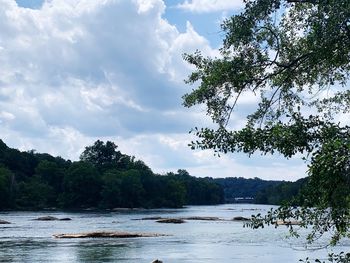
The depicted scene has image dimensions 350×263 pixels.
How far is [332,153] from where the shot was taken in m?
6.81

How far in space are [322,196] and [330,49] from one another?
7.35 ft

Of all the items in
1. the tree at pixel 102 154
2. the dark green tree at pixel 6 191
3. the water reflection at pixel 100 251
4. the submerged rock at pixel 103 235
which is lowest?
the water reflection at pixel 100 251

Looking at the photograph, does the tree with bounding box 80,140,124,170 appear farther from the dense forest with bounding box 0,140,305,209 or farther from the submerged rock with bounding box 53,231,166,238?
the submerged rock with bounding box 53,231,166,238

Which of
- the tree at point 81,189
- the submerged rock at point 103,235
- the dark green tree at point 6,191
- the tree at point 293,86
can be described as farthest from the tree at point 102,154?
the tree at point 293,86

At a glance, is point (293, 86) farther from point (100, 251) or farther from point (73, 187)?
point (73, 187)

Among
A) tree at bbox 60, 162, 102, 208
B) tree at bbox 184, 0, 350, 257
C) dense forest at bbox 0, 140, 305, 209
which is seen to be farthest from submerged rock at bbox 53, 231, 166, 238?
tree at bbox 60, 162, 102, 208

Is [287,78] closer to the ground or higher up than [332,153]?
higher up

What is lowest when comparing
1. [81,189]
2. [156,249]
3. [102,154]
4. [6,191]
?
[156,249]

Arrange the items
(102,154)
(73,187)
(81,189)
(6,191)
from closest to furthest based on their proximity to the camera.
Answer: (6,191) < (73,187) < (81,189) < (102,154)

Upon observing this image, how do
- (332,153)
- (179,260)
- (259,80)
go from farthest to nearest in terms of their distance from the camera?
(179,260)
(259,80)
(332,153)

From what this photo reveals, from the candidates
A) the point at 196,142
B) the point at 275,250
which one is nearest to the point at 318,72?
the point at 196,142

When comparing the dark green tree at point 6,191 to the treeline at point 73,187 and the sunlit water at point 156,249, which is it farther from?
the sunlit water at point 156,249

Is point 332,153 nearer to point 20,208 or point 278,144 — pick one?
point 278,144

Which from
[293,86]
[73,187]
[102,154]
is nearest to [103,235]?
[293,86]
